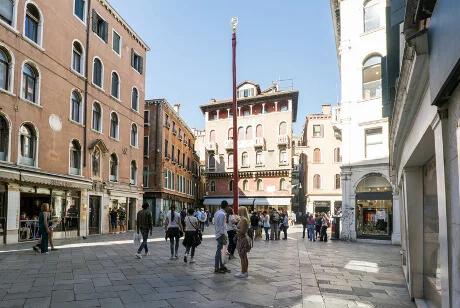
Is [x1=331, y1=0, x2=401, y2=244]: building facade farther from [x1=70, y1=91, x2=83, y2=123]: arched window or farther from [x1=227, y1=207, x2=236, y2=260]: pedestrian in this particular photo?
[x1=70, y1=91, x2=83, y2=123]: arched window

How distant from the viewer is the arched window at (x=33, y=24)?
16.7m

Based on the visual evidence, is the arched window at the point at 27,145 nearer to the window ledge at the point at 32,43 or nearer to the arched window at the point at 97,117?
the window ledge at the point at 32,43

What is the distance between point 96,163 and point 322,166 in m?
28.9

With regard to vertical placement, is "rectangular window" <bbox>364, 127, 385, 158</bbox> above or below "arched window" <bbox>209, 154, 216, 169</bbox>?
below

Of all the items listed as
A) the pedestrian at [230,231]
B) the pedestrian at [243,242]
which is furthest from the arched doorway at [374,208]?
the pedestrian at [243,242]

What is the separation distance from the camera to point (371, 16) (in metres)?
20.4

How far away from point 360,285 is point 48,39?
58.4 feet

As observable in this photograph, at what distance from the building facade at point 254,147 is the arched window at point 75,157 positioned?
2474 centimetres

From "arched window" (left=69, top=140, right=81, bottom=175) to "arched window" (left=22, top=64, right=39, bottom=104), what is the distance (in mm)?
3741

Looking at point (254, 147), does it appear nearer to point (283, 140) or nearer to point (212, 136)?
point (283, 140)

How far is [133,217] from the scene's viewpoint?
27.1 m

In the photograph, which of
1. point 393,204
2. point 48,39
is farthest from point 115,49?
point 393,204

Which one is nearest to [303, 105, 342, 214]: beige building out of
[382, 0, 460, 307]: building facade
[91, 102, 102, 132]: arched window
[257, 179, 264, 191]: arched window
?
[257, 179, 264, 191]: arched window

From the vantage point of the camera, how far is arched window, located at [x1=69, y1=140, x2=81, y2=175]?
20.2 meters
